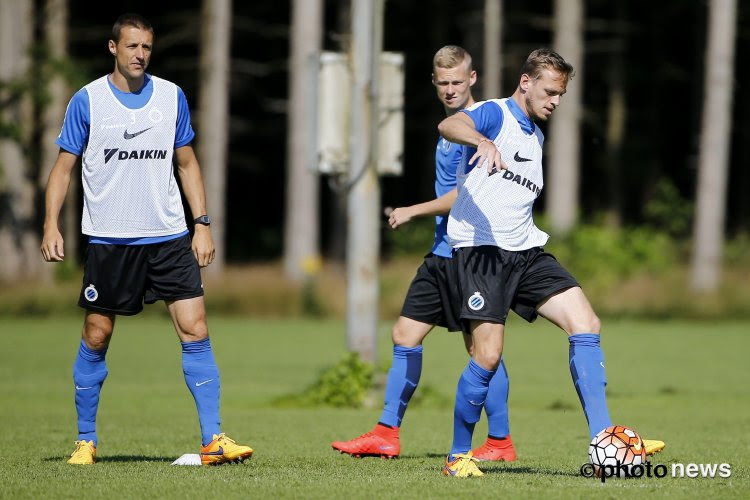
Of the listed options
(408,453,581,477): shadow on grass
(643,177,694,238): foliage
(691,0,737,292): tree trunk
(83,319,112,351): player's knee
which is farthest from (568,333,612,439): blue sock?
(643,177,694,238): foliage

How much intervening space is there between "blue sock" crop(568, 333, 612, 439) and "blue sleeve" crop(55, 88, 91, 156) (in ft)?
9.92

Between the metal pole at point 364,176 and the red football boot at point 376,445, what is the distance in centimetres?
457

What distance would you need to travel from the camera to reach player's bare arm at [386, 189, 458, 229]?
761 centimetres

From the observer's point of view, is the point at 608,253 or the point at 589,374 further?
the point at 608,253

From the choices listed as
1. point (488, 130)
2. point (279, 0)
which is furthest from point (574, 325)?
point (279, 0)

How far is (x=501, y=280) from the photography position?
738cm

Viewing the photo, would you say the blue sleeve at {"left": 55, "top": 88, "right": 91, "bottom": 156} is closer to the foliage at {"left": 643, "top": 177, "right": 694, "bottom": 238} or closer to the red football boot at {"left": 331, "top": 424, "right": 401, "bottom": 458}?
the red football boot at {"left": 331, "top": 424, "right": 401, "bottom": 458}

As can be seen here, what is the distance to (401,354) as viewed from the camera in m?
8.77

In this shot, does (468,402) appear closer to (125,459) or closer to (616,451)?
(616,451)

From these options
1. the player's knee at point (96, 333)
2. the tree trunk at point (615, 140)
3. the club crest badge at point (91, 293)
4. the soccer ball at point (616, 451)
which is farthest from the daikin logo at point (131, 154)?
the tree trunk at point (615, 140)

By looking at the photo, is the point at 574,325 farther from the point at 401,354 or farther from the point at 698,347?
the point at 698,347

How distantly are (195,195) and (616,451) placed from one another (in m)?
2.89

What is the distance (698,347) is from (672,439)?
36.8ft

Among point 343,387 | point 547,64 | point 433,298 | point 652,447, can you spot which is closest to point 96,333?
point 433,298
